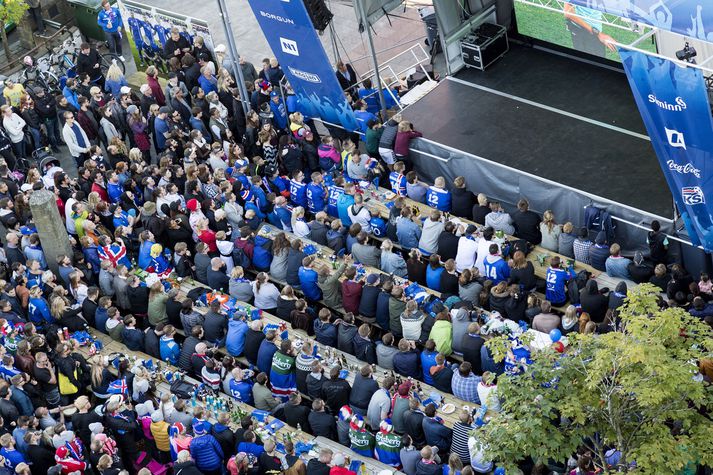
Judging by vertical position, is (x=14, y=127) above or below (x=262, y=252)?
above

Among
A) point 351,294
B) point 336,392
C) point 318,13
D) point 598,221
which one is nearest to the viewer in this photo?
point 336,392

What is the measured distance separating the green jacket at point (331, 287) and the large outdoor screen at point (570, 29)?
6.23 meters

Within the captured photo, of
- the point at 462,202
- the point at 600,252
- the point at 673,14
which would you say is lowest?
the point at 600,252

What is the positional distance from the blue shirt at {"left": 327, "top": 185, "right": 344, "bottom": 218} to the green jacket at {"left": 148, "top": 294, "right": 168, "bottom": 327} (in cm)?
325

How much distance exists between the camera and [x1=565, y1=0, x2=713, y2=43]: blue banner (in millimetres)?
17344

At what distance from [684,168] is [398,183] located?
5.31m

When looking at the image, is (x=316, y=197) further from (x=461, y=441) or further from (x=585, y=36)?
(x=461, y=441)

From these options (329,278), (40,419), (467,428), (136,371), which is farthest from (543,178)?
(40,419)

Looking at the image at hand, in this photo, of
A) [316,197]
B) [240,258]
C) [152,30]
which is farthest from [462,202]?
[152,30]

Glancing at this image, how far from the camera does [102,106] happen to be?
25312mm

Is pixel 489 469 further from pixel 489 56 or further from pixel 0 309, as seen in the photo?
pixel 489 56

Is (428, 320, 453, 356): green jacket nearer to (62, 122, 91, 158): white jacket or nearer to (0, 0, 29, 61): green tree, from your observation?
(62, 122, 91, 158): white jacket

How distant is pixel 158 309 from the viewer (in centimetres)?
2038

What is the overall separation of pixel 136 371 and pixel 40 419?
1.43 meters
